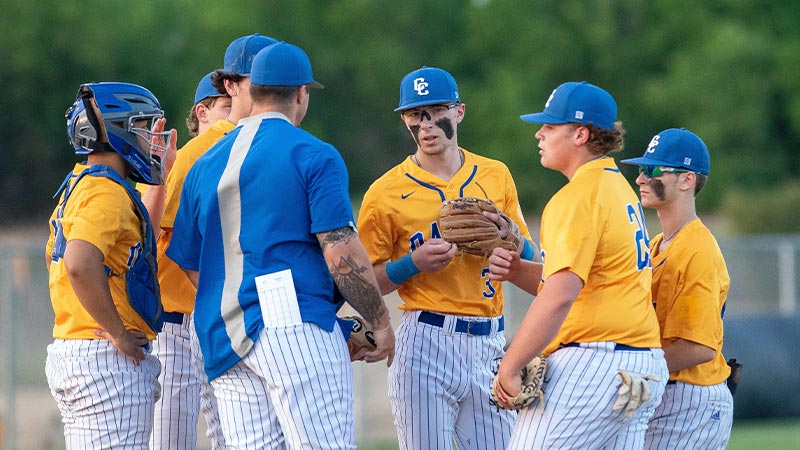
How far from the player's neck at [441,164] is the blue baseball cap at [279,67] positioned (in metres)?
1.55

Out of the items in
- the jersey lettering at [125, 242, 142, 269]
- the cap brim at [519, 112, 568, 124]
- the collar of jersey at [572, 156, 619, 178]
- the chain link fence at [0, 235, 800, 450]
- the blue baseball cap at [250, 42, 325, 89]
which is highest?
the blue baseball cap at [250, 42, 325, 89]

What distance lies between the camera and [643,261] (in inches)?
205

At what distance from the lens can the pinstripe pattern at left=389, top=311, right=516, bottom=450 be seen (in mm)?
6207

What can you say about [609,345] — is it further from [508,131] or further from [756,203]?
[508,131]

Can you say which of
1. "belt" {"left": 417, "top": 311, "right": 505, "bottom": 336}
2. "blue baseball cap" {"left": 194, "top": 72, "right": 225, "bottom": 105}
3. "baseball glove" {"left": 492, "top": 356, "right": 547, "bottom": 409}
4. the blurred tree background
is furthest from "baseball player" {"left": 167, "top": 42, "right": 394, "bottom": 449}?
the blurred tree background

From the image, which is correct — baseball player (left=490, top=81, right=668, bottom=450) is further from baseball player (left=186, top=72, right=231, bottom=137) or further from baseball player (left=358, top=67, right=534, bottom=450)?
baseball player (left=186, top=72, right=231, bottom=137)

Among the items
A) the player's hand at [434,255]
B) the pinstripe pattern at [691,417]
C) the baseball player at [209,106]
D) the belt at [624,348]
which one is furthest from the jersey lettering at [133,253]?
the pinstripe pattern at [691,417]

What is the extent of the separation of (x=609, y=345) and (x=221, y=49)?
35.4 m

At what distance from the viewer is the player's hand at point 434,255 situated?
19.9ft

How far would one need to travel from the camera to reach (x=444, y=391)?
20.4 ft

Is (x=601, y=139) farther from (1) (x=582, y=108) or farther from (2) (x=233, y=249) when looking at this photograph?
(2) (x=233, y=249)

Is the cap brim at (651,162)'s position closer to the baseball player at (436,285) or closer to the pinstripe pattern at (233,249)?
the baseball player at (436,285)

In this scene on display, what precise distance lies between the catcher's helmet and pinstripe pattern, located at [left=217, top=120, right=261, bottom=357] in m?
0.73

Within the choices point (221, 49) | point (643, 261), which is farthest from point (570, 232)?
point (221, 49)
